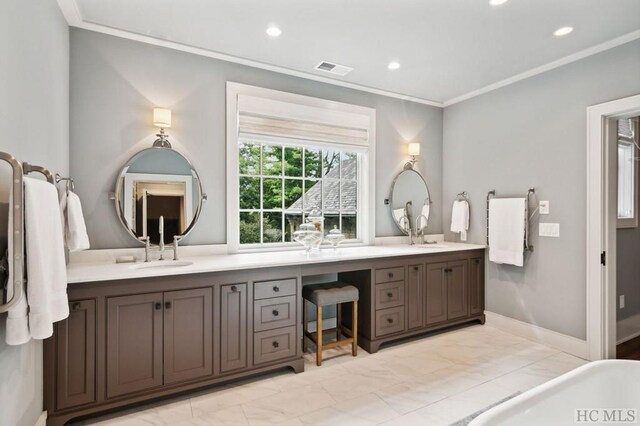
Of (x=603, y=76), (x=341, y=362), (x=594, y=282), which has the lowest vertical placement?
(x=341, y=362)

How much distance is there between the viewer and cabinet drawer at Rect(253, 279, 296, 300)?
2.40 m

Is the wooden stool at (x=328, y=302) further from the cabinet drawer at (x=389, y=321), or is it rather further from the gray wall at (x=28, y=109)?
the gray wall at (x=28, y=109)

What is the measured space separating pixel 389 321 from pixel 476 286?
1.26 meters

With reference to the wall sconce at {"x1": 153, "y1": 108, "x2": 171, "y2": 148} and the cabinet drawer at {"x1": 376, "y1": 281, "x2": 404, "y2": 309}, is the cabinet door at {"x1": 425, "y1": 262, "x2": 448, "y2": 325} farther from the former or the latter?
the wall sconce at {"x1": 153, "y1": 108, "x2": 171, "y2": 148}

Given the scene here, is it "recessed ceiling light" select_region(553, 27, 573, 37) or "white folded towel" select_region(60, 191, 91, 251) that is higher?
"recessed ceiling light" select_region(553, 27, 573, 37)

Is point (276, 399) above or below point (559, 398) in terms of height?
below

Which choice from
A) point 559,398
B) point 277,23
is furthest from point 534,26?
point 559,398

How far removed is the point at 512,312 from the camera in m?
3.38

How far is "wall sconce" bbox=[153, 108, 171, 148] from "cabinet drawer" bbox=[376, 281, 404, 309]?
2229 mm

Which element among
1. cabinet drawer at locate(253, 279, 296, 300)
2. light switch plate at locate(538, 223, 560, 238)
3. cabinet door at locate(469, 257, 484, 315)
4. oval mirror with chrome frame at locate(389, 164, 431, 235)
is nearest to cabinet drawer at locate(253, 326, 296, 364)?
cabinet drawer at locate(253, 279, 296, 300)

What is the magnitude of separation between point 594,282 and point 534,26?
83.8 inches

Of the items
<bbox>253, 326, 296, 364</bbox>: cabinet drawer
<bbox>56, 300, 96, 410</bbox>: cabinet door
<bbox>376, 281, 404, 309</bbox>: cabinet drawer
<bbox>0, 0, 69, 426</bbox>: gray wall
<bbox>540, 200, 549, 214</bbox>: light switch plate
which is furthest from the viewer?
<bbox>540, 200, 549, 214</bbox>: light switch plate

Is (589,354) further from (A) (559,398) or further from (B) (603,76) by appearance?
(B) (603,76)

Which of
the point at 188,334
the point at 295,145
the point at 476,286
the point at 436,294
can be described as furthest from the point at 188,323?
the point at 476,286
